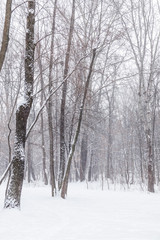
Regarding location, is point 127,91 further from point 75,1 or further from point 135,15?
point 75,1

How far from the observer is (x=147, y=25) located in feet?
40.2

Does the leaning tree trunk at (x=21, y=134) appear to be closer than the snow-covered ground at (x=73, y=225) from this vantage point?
No

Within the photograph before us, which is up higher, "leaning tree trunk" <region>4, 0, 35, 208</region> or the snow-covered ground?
"leaning tree trunk" <region>4, 0, 35, 208</region>

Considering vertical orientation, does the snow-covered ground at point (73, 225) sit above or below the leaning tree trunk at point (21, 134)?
below

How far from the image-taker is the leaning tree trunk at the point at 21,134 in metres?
5.18

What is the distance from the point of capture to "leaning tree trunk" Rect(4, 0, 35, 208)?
204 inches

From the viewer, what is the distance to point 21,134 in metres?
5.54

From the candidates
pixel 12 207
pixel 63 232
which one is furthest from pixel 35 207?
pixel 63 232

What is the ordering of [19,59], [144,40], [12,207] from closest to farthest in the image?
[12,207]
[19,59]
[144,40]

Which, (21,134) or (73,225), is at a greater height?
(21,134)

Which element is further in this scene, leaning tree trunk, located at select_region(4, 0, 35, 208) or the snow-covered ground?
leaning tree trunk, located at select_region(4, 0, 35, 208)

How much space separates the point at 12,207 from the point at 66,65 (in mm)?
4991

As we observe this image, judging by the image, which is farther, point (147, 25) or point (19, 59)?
point (147, 25)

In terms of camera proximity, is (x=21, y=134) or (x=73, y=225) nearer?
(x=73, y=225)
